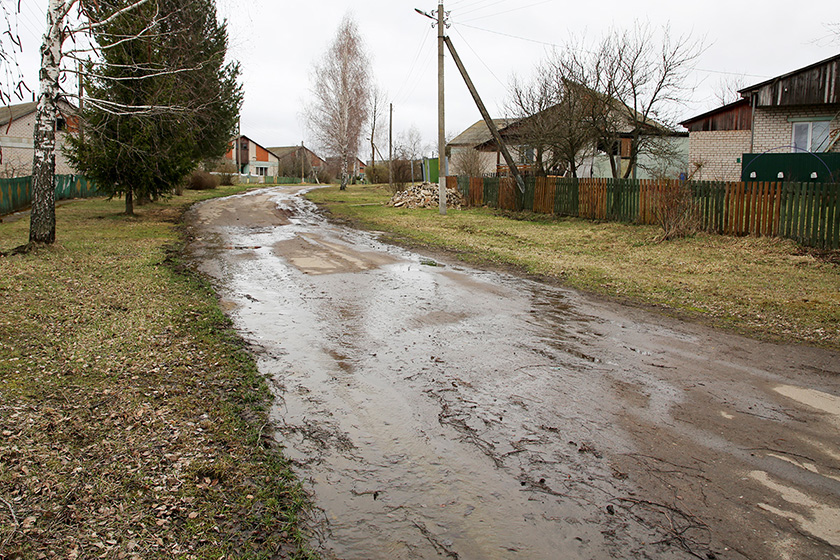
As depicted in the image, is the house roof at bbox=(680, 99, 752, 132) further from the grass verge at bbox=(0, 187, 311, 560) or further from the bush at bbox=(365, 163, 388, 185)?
the bush at bbox=(365, 163, 388, 185)

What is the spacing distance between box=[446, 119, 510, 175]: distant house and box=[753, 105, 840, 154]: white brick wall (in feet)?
39.0

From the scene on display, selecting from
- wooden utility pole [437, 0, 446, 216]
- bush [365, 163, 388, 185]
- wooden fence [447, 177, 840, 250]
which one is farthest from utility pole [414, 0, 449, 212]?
bush [365, 163, 388, 185]

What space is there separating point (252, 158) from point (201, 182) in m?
47.4

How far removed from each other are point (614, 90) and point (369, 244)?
37.9 feet

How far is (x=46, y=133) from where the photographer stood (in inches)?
456

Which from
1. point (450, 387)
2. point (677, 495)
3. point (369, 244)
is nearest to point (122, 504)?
point (450, 387)

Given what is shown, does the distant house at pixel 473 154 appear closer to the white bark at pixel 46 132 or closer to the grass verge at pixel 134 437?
Result: the white bark at pixel 46 132

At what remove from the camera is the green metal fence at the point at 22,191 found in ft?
68.0

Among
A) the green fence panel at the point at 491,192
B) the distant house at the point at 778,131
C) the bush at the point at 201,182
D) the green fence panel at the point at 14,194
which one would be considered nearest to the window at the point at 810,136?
the distant house at the point at 778,131

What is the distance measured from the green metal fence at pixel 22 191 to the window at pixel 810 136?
2406 centimetres

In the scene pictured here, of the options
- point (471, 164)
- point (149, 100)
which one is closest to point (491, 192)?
point (471, 164)

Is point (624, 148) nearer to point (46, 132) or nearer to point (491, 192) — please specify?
point (491, 192)

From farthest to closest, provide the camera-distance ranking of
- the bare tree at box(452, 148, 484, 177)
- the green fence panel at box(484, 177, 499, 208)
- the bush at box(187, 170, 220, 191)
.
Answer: the bush at box(187, 170, 220, 191), the bare tree at box(452, 148, 484, 177), the green fence panel at box(484, 177, 499, 208)

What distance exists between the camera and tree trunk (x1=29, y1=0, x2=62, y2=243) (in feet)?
37.1
